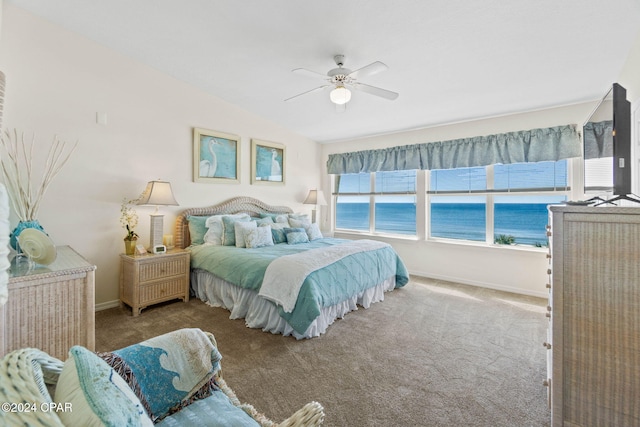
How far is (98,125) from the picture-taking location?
3203 mm

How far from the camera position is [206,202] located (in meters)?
4.21

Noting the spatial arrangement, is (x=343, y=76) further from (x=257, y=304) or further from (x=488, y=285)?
(x=488, y=285)

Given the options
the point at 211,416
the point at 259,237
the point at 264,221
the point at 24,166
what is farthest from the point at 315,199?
the point at 211,416

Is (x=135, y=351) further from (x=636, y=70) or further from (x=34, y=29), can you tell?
(x=636, y=70)

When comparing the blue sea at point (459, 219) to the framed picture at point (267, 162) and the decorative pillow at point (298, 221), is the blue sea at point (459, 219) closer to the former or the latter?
the decorative pillow at point (298, 221)

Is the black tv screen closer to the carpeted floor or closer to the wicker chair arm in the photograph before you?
the carpeted floor

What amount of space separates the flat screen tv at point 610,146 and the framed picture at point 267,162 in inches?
158

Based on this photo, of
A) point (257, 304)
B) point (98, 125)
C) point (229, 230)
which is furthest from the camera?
point (229, 230)

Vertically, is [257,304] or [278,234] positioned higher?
[278,234]

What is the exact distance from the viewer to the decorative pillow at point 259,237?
368 cm

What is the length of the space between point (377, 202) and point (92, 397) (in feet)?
16.8

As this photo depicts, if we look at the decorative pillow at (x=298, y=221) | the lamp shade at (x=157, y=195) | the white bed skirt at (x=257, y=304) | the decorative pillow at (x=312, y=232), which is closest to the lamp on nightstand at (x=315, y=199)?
the decorative pillow at (x=298, y=221)

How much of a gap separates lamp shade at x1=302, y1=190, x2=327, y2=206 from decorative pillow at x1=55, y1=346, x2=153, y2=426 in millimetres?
4725

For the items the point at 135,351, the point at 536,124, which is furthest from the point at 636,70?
the point at 135,351
